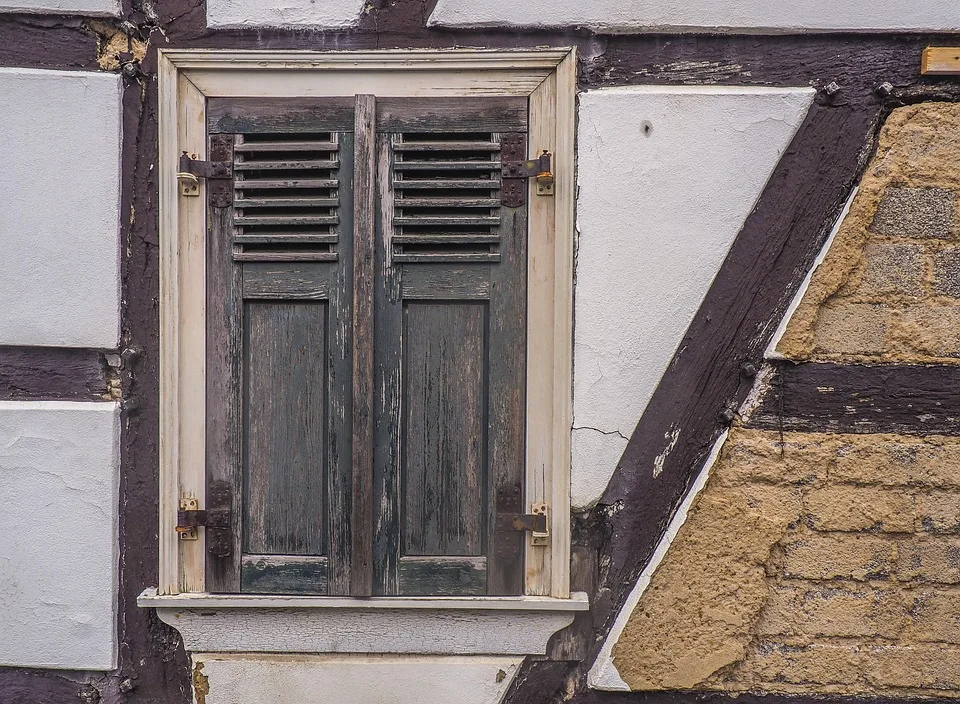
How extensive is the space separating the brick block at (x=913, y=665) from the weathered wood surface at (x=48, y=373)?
7.60ft

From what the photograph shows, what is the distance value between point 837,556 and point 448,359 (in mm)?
1202

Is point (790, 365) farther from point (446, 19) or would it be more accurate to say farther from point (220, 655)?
point (220, 655)

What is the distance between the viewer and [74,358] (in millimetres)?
1578

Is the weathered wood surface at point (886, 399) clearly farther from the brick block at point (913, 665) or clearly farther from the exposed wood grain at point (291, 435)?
the exposed wood grain at point (291, 435)

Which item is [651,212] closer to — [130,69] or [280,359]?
[280,359]

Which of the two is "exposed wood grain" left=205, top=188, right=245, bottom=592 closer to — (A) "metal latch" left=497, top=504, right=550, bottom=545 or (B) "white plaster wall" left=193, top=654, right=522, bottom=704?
(B) "white plaster wall" left=193, top=654, right=522, bottom=704

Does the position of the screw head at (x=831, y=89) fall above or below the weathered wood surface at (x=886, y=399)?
above

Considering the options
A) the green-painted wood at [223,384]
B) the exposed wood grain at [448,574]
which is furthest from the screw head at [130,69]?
the exposed wood grain at [448,574]

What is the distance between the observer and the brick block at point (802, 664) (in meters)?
1.53

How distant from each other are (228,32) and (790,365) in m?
1.83

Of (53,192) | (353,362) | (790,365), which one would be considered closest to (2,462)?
(53,192)

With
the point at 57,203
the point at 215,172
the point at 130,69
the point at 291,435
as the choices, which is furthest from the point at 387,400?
the point at 130,69

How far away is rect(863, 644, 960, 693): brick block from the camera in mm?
1528

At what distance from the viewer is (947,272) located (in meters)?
1.50
